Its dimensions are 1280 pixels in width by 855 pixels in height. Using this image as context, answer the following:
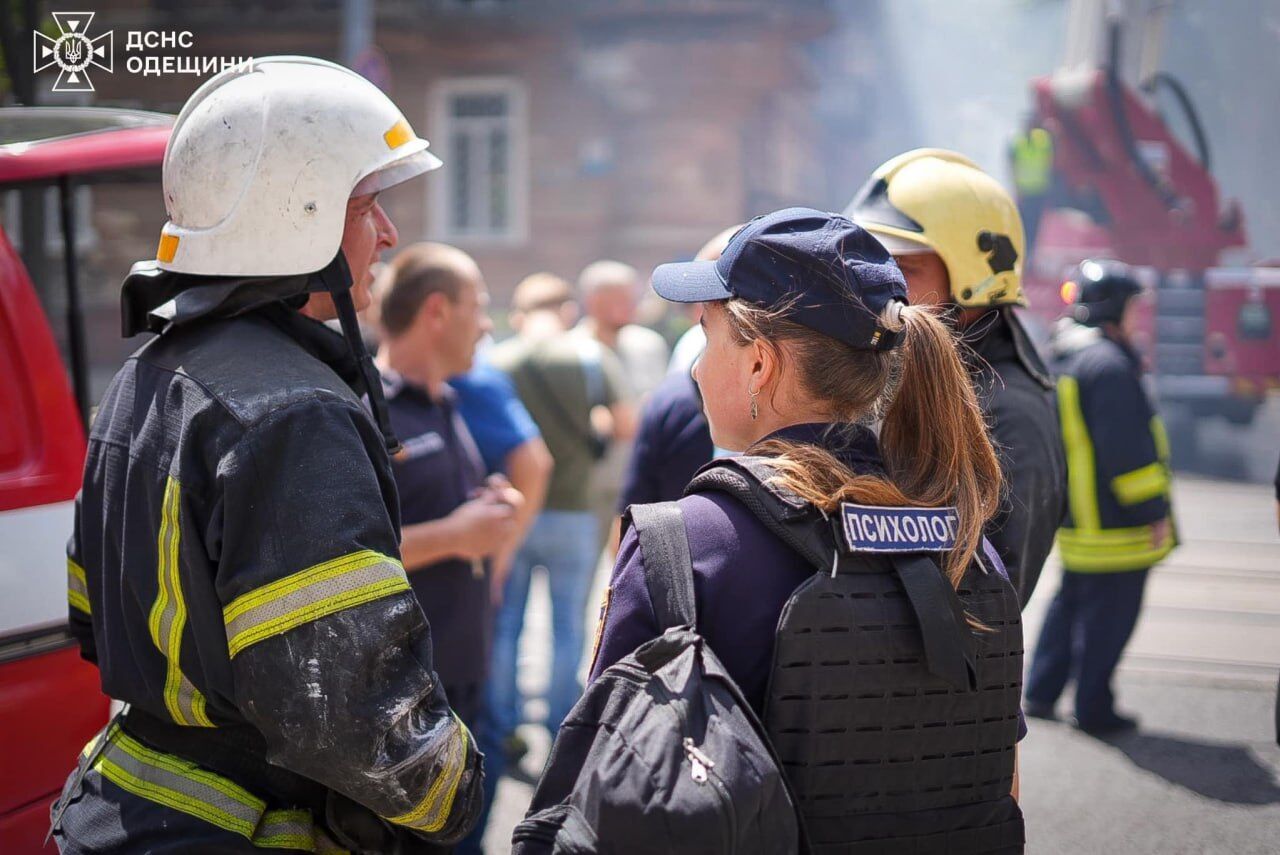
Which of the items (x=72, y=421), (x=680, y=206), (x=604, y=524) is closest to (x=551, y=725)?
(x=604, y=524)

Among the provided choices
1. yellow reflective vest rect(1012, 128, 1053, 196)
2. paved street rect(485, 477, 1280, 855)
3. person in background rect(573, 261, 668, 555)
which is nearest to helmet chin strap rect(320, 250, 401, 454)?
paved street rect(485, 477, 1280, 855)

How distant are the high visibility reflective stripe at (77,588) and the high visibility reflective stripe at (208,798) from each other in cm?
37

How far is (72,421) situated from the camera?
2514 mm

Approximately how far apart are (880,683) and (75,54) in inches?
184

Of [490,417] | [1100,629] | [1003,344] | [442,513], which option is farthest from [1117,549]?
[442,513]

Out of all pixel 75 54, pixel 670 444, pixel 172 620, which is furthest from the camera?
pixel 75 54

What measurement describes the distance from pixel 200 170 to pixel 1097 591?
187 inches

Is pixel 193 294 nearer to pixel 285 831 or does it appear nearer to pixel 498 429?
pixel 285 831

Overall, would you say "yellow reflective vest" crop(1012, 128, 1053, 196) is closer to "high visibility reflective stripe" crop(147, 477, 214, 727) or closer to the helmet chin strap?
the helmet chin strap

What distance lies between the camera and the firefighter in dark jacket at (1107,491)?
5.38m

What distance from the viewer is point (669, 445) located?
3.54 metres

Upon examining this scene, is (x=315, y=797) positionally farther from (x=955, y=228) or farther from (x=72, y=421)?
(x=955, y=228)

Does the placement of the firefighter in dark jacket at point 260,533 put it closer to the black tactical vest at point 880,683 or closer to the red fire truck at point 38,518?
A: the red fire truck at point 38,518

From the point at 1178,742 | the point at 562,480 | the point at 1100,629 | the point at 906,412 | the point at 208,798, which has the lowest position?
the point at 1178,742
